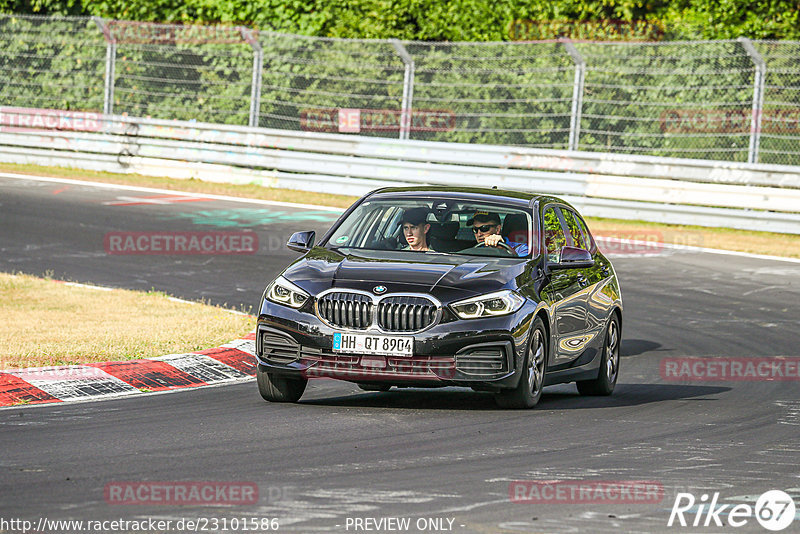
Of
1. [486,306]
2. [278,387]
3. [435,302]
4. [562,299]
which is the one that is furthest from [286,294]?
[562,299]

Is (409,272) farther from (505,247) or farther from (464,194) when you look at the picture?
(464,194)

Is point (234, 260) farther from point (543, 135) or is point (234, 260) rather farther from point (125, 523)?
point (125, 523)

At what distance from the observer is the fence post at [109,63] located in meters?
27.3

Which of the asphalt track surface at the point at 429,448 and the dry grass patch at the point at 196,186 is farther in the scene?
the dry grass patch at the point at 196,186

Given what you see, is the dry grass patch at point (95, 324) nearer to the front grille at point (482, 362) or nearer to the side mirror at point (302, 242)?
the side mirror at point (302, 242)

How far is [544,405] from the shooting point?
10.4 metres

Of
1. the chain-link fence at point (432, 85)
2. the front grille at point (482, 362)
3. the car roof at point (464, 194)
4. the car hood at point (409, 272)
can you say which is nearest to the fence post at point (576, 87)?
the chain-link fence at point (432, 85)

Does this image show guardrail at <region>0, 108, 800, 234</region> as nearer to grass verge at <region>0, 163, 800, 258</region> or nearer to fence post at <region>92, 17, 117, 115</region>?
grass verge at <region>0, 163, 800, 258</region>

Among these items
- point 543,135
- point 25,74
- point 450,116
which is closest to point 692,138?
point 543,135

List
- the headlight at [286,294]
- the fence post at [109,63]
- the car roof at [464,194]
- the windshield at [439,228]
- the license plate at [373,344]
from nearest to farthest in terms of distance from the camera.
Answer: the license plate at [373,344], the headlight at [286,294], the windshield at [439,228], the car roof at [464,194], the fence post at [109,63]

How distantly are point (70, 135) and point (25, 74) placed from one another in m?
2.07

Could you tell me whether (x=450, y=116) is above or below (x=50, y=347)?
above

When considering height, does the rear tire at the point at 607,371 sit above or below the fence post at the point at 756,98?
below

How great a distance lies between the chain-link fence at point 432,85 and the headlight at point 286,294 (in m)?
13.8
